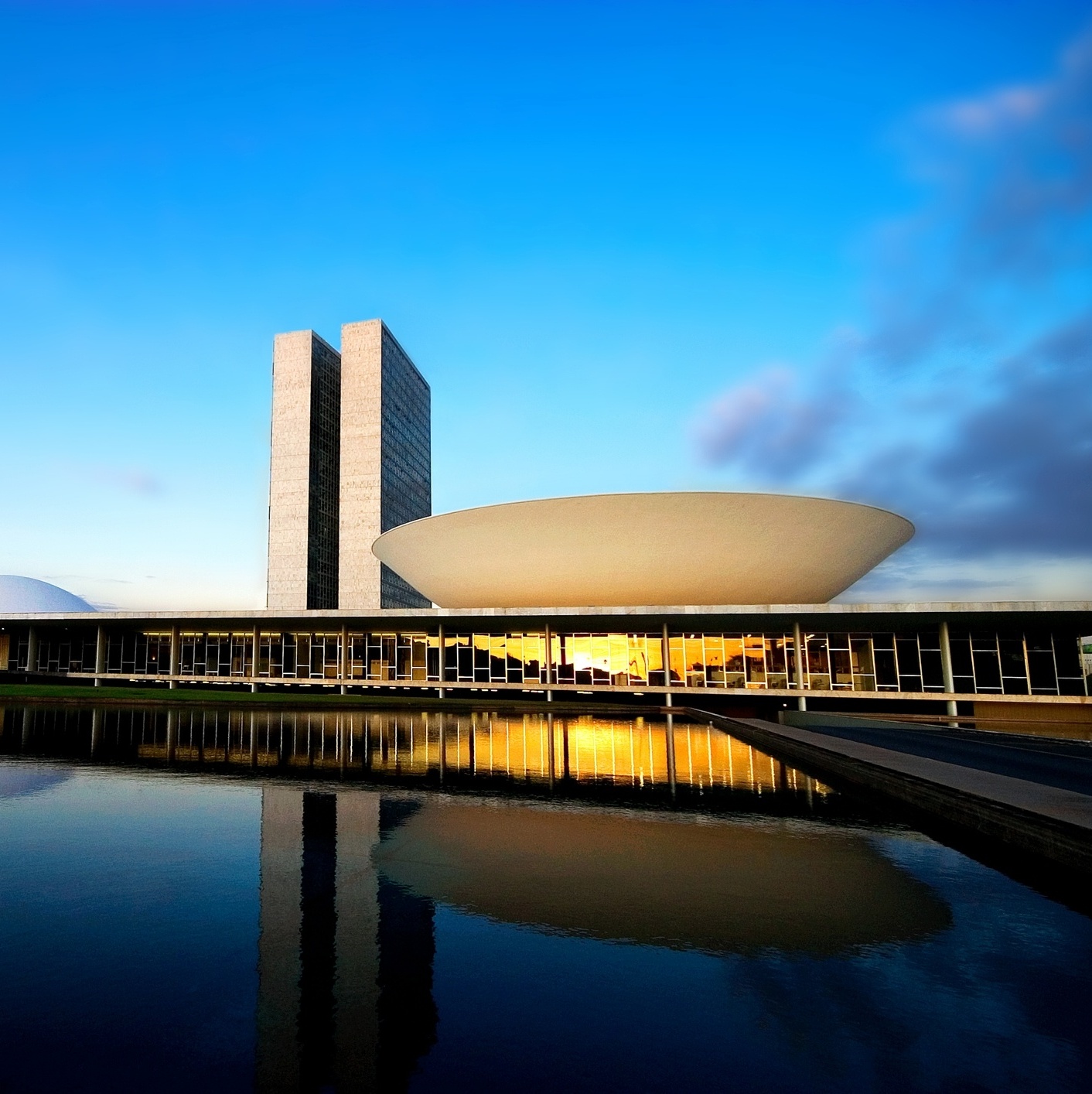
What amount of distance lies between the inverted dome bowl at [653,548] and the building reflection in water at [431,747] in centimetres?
1082

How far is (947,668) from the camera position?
32219mm

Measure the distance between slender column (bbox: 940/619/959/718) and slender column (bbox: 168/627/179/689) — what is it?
42077mm

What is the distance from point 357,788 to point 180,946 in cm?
637

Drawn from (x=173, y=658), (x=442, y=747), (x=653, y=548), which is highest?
(x=653, y=548)

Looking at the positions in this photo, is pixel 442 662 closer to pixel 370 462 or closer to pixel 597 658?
pixel 597 658

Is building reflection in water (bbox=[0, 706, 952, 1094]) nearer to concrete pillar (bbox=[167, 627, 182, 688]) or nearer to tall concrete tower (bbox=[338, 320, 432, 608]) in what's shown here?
concrete pillar (bbox=[167, 627, 182, 688])

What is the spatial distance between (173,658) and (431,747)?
33.5m

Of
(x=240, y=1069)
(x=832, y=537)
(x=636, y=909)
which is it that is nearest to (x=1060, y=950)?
(x=636, y=909)

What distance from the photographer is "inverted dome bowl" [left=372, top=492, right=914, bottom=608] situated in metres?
33.4

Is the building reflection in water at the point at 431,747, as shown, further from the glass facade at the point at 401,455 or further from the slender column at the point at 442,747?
the glass facade at the point at 401,455

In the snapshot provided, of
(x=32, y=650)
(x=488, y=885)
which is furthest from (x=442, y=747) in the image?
(x=32, y=650)

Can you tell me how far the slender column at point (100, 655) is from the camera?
43.6 meters

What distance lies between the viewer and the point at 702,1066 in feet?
11.3

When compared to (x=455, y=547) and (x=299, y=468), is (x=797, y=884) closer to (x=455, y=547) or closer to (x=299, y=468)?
(x=455, y=547)
